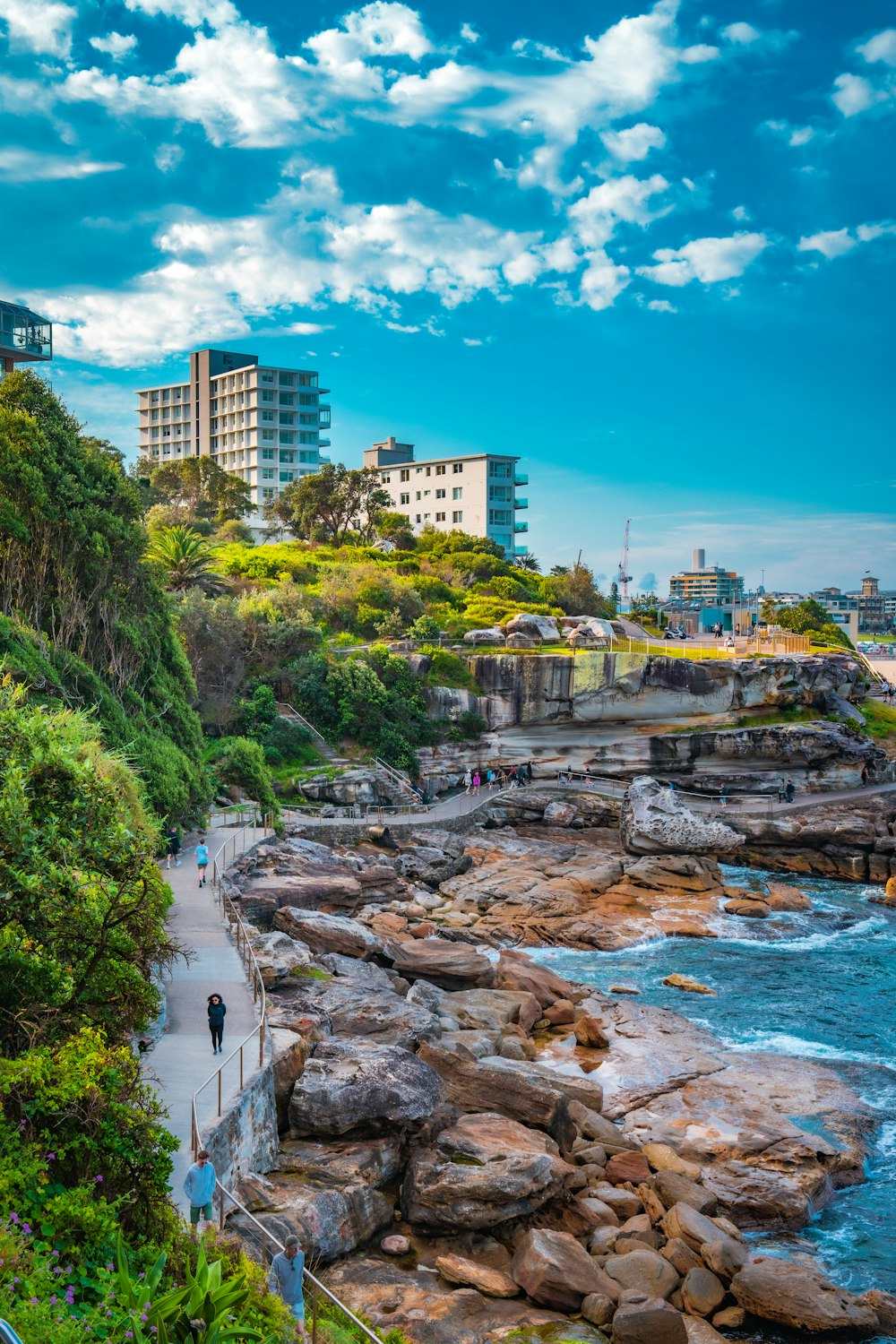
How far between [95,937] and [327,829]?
25111 mm

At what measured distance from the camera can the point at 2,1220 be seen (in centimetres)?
848

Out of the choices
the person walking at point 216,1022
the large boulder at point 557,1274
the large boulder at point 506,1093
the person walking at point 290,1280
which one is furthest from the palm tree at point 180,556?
the person walking at point 290,1280

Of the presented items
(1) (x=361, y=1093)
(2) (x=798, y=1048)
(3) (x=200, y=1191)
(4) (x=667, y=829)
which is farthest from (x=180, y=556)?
(3) (x=200, y=1191)

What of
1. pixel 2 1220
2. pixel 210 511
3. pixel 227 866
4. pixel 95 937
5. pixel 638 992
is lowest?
pixel 638 992

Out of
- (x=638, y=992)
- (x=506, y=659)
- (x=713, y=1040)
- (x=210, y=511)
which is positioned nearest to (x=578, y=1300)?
(x=713, y=1040)

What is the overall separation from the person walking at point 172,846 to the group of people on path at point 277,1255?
1635 cm

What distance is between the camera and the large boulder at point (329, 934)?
2486 cm

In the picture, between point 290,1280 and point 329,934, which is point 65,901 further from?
point 329,934

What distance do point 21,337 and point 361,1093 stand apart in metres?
44.7

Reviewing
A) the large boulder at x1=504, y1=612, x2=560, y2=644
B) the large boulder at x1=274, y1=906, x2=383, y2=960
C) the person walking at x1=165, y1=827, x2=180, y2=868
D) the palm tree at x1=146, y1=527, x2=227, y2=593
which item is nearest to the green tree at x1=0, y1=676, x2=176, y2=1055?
the large boulder at x1=274, y1=906, x2=383, y2=960

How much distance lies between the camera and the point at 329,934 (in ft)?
81.9

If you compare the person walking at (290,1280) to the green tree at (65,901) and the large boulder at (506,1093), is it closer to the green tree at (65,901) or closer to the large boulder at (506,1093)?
the green tree at (65,901)

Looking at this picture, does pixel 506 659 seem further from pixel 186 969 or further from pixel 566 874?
pixel 186 969

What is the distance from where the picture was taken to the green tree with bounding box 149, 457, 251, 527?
87.2 meters
